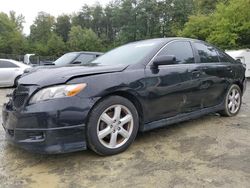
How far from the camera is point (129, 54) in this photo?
450cm

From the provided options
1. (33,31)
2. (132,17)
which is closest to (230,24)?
(132,17)

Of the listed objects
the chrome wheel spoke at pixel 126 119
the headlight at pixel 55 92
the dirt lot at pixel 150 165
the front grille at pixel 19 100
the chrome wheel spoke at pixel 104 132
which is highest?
the headlight at pixel 55 92

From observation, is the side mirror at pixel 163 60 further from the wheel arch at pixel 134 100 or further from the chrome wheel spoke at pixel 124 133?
the chrome wheel spoke at pixel 124 133

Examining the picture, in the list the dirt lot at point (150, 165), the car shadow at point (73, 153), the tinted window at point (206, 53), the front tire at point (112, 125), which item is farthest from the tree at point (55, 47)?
the front tire at point (112, 125)

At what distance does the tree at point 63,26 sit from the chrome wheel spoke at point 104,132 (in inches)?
2611

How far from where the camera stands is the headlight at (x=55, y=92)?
3355 mm

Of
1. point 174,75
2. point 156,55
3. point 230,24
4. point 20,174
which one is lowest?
point 20,174

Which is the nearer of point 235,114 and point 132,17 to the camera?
point 235,114

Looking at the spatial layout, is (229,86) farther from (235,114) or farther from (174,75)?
(174,75)

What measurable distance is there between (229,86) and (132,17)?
4894 cm

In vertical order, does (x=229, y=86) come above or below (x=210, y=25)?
below

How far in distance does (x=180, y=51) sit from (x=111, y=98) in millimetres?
1560

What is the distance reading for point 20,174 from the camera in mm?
3264

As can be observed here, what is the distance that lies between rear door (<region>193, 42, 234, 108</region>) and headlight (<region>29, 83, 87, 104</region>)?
2111 millimetres
